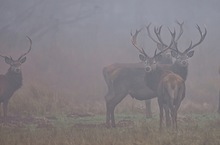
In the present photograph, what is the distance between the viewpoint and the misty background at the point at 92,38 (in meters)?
5.18

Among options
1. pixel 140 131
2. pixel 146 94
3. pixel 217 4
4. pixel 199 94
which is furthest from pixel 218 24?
pixel 140 131

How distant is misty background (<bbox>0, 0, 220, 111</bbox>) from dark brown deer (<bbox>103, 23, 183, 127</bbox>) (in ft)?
0.26

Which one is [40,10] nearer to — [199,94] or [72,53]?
[72,53]

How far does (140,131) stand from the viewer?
15.9 feet

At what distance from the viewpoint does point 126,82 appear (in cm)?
518

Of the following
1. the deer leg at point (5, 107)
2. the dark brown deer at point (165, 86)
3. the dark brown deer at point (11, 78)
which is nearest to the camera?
the dark brown deer at point (165, 86)

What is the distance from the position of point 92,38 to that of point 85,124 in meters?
1.13

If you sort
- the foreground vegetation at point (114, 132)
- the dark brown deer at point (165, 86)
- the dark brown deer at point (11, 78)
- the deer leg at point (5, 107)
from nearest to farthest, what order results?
the foreground vegetation at point (114, 132) → the dark brown deer at point (165, 86) → the deer leg at point (5, 107) → the dark brown deer at point (11, 78)

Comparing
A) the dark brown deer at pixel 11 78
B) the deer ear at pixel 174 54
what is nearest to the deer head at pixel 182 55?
the deer ear at pixel 174 54

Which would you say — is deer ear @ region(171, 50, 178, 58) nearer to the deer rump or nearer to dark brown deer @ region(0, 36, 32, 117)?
the deer rump

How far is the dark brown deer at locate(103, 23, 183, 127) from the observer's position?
509 cm

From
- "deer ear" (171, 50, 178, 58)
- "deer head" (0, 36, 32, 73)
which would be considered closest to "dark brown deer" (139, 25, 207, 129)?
"deer ear" (171, 50, 178, 58)

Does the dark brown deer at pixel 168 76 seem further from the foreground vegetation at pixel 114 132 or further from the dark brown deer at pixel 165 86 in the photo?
the foreground vegetation at pixel 114 132

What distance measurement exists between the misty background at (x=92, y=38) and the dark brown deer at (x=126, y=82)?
0.08 meters
